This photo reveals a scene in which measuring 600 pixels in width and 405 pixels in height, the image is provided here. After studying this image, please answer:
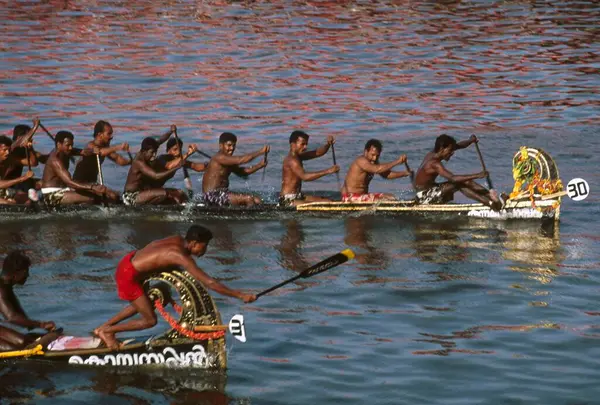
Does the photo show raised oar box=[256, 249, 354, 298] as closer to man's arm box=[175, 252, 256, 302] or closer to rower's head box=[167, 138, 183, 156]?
man's arm box=[175, 252, 256, 302]

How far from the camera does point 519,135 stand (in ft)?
111

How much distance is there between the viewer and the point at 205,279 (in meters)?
15.9

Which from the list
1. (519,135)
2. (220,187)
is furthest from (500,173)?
(220,187)

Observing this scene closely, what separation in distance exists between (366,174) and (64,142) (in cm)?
591

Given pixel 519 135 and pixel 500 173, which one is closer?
pixel 500 173

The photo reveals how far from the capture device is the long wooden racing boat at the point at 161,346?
16516 millimetres

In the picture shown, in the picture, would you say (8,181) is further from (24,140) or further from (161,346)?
(161,346)

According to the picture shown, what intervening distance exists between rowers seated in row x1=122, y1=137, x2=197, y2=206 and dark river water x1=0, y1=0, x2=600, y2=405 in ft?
1.66

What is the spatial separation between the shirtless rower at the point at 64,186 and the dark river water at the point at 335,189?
40cm

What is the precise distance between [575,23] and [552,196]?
1026 inches

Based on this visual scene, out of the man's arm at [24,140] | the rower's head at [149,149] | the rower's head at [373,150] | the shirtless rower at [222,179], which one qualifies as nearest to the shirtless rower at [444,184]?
the rower's head at [373,150]

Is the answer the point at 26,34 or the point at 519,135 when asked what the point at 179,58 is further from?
the point at 519,135

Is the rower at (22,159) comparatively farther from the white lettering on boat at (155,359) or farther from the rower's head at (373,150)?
the white lettering on boat at (155,359)

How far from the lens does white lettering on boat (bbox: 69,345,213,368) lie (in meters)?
16.9
